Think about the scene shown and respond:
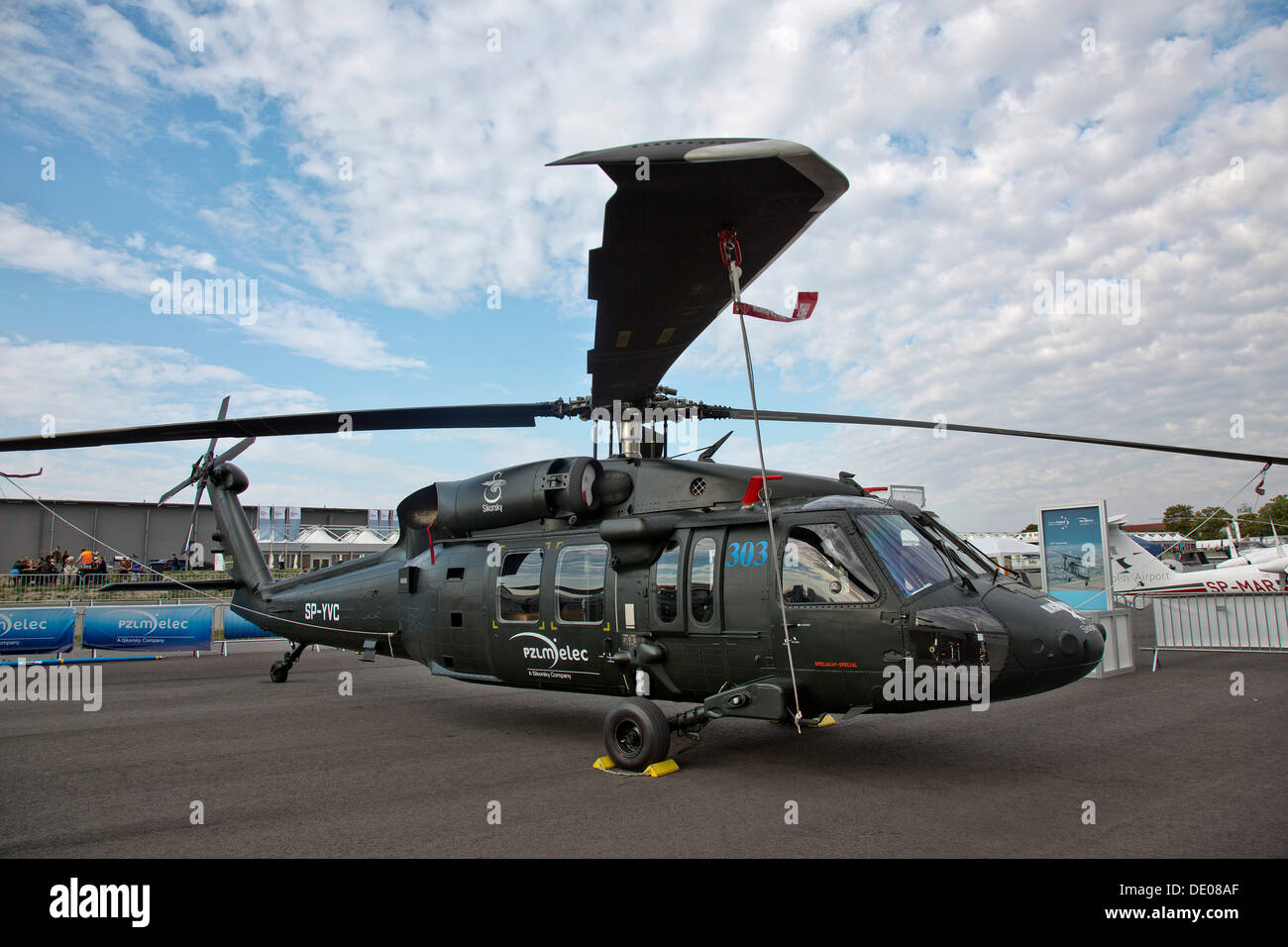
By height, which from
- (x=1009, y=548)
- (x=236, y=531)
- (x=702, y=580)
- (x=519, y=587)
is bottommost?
(x=1009, y=548)

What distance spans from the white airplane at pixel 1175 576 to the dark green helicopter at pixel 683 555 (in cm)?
1654

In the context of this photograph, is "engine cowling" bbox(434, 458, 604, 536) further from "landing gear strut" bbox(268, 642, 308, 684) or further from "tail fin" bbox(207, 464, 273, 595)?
"landing gear strut" bbox(268, 642, 308, 684)

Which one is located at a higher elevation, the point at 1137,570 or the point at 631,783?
the point at 1137,570

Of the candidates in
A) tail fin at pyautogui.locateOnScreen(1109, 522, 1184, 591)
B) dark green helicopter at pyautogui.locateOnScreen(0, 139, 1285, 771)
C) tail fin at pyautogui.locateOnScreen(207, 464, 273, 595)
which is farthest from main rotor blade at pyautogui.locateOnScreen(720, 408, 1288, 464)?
tail fin at pyautogui.locateOnScreen(1109, 522, 1184, 591)

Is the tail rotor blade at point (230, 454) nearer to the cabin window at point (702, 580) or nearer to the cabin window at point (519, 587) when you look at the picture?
the cabin window at point (519, 587)

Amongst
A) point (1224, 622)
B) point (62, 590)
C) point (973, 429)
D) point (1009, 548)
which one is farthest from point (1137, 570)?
point (62, 590)

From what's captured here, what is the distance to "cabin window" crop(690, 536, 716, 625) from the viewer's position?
7059 millimetres

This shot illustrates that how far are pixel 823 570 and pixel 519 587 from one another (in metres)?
3.67

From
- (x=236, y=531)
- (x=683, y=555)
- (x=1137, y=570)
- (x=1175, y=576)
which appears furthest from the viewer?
(x=1137, y=570)

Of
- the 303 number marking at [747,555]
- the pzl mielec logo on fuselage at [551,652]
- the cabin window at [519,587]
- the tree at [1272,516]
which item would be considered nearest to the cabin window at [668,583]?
the 303 number marking at [747,555]

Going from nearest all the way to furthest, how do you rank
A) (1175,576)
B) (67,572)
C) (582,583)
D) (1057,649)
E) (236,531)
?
(1057,649) → (582,583) → (236,531) → (1175,576) → (67,572)

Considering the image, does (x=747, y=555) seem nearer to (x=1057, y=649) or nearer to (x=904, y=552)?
(x=904, y=552)

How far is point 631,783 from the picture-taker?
6.41 meters
